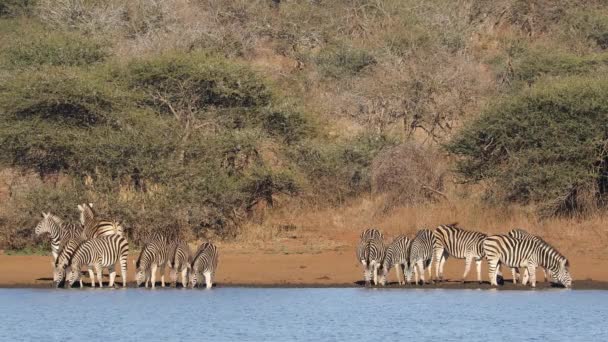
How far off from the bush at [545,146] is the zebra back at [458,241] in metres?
3.71

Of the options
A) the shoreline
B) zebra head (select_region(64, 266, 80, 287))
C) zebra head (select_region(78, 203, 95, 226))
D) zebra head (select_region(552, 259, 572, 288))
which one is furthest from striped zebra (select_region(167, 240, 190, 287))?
zebra head (select_region(552, 259, 572, 288))

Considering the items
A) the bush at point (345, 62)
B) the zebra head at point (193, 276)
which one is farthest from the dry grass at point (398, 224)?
the bush at point (345, 62)

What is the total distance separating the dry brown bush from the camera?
26.2 meters

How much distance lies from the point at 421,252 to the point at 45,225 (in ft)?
21.5

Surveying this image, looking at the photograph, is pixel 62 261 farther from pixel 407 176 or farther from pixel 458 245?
pixel 407 176

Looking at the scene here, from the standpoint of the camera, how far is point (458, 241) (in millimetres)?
21344

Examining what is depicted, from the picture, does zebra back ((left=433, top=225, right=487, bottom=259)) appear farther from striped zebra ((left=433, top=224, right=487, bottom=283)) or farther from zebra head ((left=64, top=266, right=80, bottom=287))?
zebra head ((left=64, top=266, right=80, bottom=287))

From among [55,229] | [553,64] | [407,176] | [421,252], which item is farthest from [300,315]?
[553,64]

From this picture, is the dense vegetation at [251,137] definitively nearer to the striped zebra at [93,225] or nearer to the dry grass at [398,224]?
the dry grass at [398,224]

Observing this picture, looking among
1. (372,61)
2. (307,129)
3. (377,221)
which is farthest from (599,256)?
(372,61)

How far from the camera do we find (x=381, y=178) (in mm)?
26453

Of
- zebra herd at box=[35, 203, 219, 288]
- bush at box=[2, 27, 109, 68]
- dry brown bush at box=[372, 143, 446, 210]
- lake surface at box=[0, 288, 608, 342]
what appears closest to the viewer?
lake surface at box=[0, 288, 608, 342]

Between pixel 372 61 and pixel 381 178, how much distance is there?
1250 cm

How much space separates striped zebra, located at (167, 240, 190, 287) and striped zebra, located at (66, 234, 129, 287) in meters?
0.75
